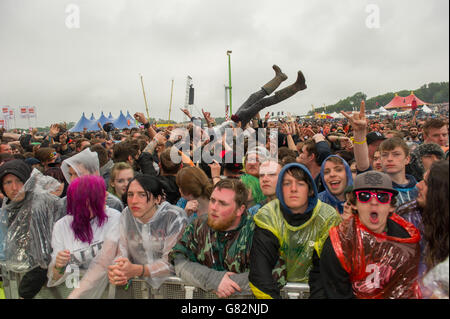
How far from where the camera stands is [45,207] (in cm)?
264

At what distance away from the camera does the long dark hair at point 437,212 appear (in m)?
1.39

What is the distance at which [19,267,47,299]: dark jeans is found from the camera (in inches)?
92.5

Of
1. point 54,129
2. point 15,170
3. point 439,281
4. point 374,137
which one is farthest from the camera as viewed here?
point 54,129

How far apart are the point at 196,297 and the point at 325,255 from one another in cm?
101

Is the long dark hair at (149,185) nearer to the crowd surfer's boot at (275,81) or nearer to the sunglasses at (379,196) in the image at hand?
the sunglasses at (379,196)

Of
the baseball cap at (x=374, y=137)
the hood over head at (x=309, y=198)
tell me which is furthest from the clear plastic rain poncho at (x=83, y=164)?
the baseball cap at (x=374, y=137)

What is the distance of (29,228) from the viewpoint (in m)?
2.53

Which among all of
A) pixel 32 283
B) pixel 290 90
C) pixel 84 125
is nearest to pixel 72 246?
pixel 32 283

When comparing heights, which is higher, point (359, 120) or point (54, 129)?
point (54, 129)

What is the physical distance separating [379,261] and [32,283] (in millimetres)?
2519

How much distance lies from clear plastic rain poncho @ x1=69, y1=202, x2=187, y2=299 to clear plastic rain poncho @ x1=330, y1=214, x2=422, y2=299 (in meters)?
1.27

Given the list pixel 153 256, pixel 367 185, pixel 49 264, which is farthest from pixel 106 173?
pixel 367 185

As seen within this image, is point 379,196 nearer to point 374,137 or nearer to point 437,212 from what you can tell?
point 437,212
